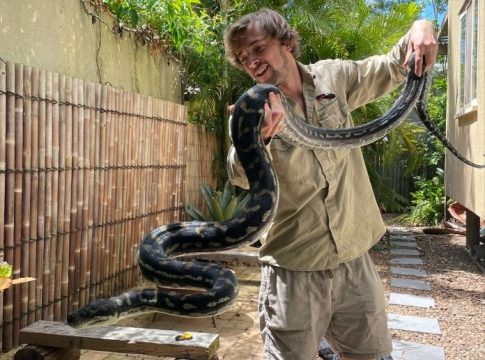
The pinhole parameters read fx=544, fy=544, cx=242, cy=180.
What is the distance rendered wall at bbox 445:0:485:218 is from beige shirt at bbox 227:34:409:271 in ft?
15.0

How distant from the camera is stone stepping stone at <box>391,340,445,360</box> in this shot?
523cm

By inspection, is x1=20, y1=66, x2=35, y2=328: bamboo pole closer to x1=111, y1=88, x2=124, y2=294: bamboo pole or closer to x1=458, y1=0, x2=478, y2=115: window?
x1=111, y1=88, x2=124, y2=294: bamboo pole

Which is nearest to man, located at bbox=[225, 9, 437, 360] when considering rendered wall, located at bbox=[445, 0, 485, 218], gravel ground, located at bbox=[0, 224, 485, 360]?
gravel ground, located at bbox=[0, 224, 485, 360]

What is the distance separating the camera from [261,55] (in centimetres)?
282

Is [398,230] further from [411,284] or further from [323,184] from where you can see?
[323,184]

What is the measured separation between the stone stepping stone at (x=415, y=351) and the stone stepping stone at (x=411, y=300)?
4.65 ft

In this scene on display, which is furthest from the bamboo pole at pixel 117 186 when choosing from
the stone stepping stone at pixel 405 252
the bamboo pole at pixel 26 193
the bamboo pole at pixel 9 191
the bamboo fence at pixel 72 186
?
the stone stepping stone at pixel 405 252

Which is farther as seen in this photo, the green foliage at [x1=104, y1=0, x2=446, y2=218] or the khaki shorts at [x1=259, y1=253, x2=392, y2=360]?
the green foliage at [x1=104, y1=0, x2=446, y2=218]

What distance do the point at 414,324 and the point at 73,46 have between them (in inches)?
202

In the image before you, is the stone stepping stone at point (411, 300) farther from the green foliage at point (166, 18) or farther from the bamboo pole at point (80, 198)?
the green foliage at point (166, 18)

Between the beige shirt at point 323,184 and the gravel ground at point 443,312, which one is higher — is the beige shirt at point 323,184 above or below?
above

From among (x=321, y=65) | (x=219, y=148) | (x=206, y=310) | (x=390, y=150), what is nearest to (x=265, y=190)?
(x=206, y=310)

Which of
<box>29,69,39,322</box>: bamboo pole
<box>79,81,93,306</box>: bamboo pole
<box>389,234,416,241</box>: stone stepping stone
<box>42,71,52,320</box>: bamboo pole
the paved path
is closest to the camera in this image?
<box>29,69,39,322</box>: bamboo pole

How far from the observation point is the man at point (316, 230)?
2928 millimetres
